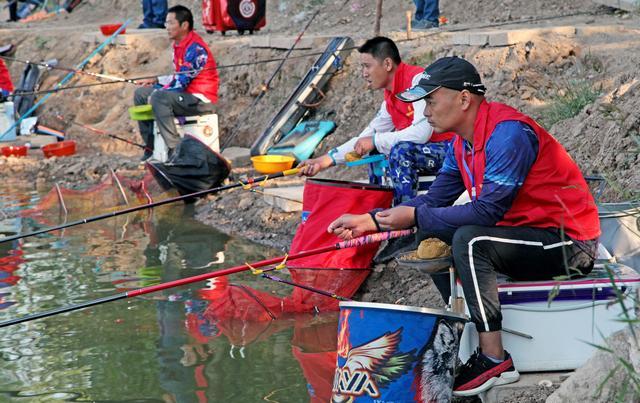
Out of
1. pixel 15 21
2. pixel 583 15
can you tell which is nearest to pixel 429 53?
pixel 583 15

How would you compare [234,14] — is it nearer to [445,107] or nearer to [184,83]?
[184,83]

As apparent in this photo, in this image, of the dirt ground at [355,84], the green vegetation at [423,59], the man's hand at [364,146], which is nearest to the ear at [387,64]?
the man's hand at [364,146]

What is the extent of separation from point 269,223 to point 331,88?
2.60 m

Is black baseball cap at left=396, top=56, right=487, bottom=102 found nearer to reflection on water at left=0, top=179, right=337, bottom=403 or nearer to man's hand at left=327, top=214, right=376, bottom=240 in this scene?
man's hand at left=327, top=214, right=376, bottom=240

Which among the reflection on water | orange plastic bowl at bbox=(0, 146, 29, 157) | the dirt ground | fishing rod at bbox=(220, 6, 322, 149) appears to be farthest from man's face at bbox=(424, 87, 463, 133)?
orange plastic bowl at bbox=(0, 146, 29, 157)

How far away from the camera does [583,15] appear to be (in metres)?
10.9

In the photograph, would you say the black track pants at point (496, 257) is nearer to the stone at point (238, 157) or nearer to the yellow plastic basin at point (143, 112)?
the stone at point (238, 157)

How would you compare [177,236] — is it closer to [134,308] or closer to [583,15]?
[134,308]

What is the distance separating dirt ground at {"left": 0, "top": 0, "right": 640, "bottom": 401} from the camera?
6.48m

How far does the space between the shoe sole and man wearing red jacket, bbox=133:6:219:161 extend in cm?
672

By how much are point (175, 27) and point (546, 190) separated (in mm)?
6897

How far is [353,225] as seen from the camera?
4621 mm

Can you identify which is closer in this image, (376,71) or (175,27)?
(376,71)

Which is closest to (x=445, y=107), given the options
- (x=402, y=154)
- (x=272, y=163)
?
Answer: (x=402, y=154)
